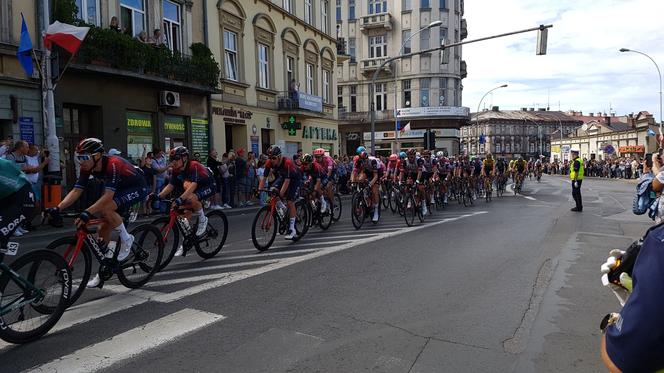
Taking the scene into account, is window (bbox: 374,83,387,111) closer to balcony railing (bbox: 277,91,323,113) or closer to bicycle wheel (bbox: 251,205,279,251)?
balcony railing (bbox: 277,91,323,113)

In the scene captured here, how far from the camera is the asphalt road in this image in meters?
4.18

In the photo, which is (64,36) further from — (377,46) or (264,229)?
(377,46)

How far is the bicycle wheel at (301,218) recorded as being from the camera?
33.4 ft

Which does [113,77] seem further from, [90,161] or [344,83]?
[344,83]

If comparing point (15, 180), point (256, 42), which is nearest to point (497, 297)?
point (15, 180)

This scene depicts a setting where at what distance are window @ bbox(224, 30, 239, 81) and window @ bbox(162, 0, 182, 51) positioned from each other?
9.25 feet

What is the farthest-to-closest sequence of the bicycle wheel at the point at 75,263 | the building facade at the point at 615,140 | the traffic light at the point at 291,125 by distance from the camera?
the building facade at the point at 615,140 → the traffic light at the point at 291,125 → the bicycle wheel at the point at 75,263

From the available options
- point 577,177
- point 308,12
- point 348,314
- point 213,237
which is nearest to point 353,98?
point 308,12

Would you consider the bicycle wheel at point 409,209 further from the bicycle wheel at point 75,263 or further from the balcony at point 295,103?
the balcony at point 295,103

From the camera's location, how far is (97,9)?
17.7 m

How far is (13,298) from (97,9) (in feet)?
51.5

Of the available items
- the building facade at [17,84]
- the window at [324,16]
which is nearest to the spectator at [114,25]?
the building facade at [17,84]

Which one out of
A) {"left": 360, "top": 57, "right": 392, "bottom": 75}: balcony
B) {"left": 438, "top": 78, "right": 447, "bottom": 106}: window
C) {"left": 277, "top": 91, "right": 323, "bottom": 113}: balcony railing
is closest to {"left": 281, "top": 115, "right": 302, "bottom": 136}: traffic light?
{"left": 277, "top": 91, "right": 323, "bottom": 113}: balcony railing

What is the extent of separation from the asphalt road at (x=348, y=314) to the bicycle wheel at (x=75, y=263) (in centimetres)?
24
